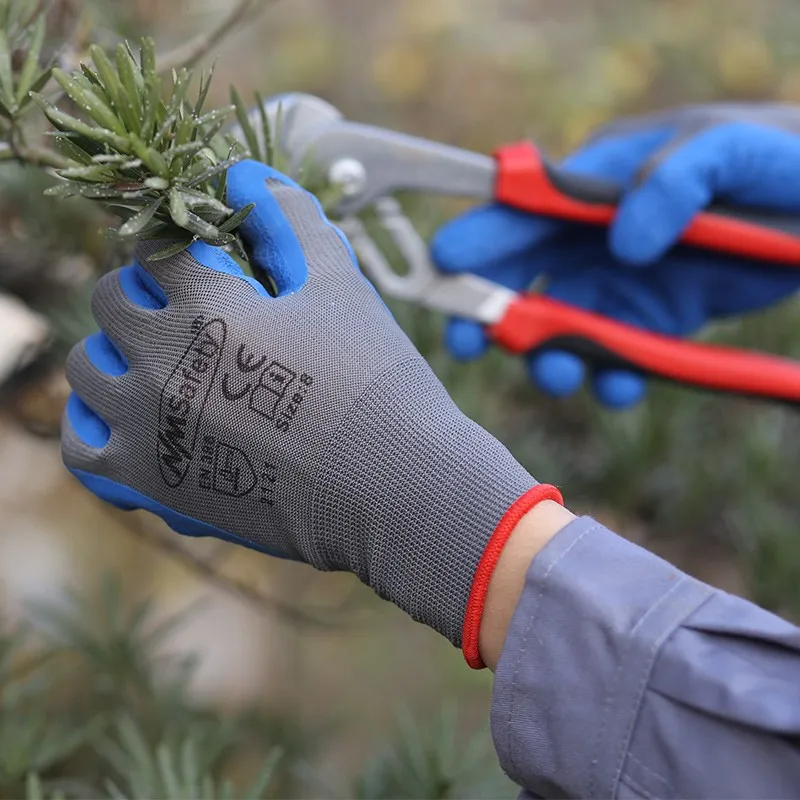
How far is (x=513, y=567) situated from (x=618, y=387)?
57cm

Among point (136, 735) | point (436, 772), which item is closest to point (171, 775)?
point (136, 735)

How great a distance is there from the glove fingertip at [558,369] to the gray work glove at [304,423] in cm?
46

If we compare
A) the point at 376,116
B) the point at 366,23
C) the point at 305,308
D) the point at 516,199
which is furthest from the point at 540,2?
the point at 305,308

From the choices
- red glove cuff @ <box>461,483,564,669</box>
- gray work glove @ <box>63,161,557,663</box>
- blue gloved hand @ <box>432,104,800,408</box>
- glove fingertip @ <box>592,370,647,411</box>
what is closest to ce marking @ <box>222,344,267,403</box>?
gray work glove @ <box>63,161,557,663</box>

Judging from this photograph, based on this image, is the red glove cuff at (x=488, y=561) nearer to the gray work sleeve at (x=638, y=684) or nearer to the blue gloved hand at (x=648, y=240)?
the gray work sleeve at (x=638, y=684)

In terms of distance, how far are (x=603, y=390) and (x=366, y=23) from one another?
224 centimetres

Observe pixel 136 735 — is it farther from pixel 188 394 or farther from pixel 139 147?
pixel 139 147

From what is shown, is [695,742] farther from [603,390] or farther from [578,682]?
[603,390]

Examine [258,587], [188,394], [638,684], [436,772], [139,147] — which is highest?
[139,147]

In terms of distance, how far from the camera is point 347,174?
31.7 inches

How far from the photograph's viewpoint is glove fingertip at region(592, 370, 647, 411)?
1.04 m

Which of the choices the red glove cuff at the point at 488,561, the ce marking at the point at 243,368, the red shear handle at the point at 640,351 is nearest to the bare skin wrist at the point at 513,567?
the red glove cuff at the point at 488,561

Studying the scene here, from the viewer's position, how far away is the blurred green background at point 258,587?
0.91 meters

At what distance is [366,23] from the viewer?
112 inches
